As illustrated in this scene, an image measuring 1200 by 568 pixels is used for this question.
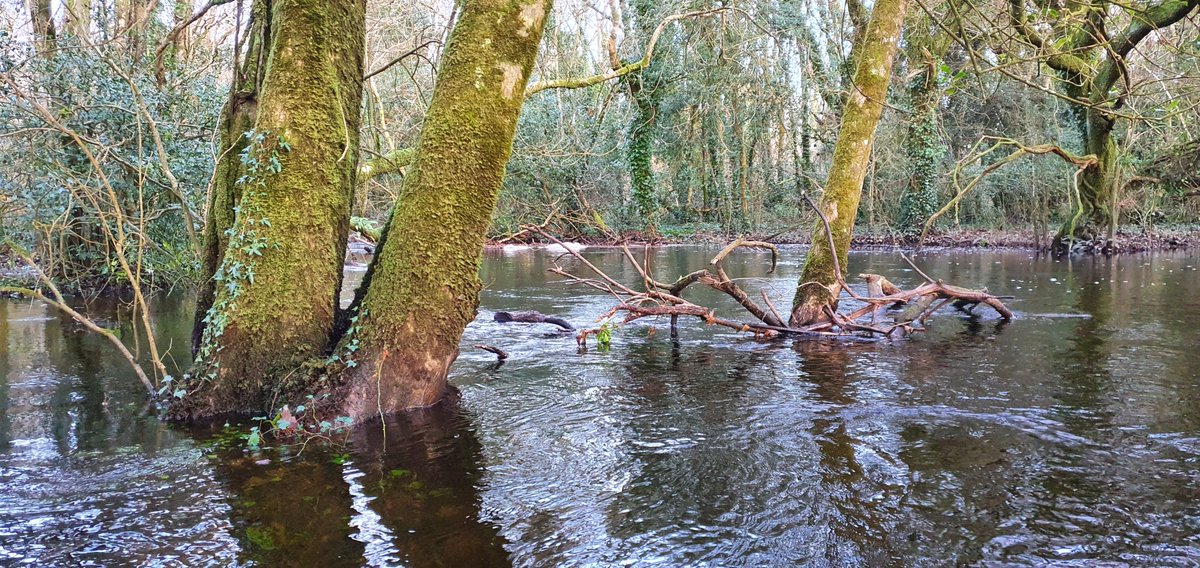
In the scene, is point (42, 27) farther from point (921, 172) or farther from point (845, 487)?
point (921, 172)

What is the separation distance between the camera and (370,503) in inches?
151

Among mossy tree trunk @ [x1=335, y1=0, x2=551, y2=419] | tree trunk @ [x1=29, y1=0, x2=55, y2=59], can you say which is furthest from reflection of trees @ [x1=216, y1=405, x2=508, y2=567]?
tree trunk @ [x1=29, y1=0, x2=55, y2=59]

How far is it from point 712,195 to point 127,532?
29249 millimetres

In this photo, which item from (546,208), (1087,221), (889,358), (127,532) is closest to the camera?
(127,532)

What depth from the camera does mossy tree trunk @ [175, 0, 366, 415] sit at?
5.25 metres

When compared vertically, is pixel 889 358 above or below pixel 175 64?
below

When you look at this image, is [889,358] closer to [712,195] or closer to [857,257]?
[857,257]

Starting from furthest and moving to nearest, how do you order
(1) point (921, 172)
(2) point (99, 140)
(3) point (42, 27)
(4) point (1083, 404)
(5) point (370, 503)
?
(1) point (921, 172) → (3) point (42, 27) → (2) point (99, 140) → (4) point (1083, 404) → (5) point (370, 503)

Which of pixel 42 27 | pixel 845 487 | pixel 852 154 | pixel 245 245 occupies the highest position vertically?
pixel 42 27

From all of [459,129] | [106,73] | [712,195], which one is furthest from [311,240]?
[712,195]

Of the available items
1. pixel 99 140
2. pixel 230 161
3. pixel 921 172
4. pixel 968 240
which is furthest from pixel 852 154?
pixel 968 240

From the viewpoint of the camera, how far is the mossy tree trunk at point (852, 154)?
29.1 ft

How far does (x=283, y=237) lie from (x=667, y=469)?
3.16 m

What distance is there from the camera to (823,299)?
9039 mm
